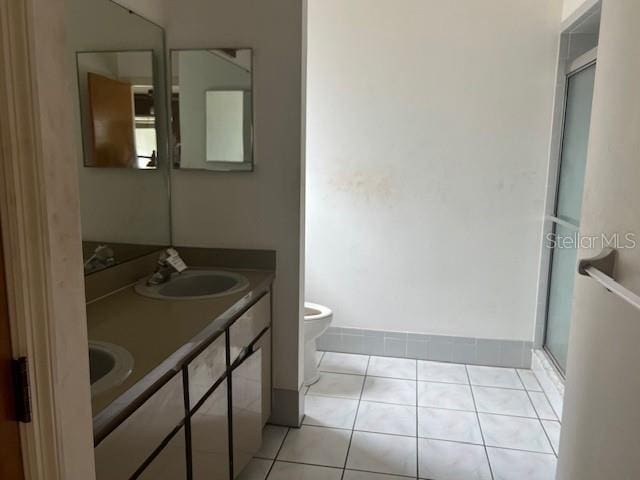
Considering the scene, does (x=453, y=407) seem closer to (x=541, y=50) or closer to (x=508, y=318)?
(x=508, y=318)

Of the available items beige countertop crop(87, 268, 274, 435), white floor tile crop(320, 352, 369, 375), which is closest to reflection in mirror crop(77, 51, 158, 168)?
beige countertop crop(87, 268, 274, 435)

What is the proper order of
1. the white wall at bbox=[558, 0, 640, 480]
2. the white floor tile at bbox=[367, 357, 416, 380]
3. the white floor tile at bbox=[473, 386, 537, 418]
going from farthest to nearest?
the white floor tile at bbox=[367, 357, 416, 380]
the white floor tile at bbox=[473, 386, 537, 418]
the white wall at bbox=[558, 0, 640, 480]

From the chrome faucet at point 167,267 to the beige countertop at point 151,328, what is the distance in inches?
4.5

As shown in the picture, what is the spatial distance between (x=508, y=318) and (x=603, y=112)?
6.86 ft

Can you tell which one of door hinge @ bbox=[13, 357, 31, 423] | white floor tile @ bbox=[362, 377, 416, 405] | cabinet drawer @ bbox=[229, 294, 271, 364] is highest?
door hinge @ bbox=[13, 357, 31, 423]

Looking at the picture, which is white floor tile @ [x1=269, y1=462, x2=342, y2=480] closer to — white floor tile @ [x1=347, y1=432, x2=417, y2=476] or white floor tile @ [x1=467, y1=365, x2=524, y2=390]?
white floor tile @ [x1=347, y1=432, x2=417, y2=476]

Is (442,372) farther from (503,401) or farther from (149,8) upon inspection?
(149,8)

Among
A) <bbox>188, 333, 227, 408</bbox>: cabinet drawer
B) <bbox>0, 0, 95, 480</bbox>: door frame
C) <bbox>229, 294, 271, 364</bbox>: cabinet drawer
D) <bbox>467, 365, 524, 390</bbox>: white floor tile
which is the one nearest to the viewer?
<bbox>0, 0, 95, 480</bbox>: door frame

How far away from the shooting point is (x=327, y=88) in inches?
129

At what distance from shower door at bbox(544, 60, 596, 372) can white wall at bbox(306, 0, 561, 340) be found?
111 mm

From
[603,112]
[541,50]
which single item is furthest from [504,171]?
[603,112]

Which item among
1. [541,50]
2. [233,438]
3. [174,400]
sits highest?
[541,50]

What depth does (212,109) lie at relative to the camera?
8.11 feet

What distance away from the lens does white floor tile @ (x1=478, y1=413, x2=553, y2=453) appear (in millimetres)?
2430
